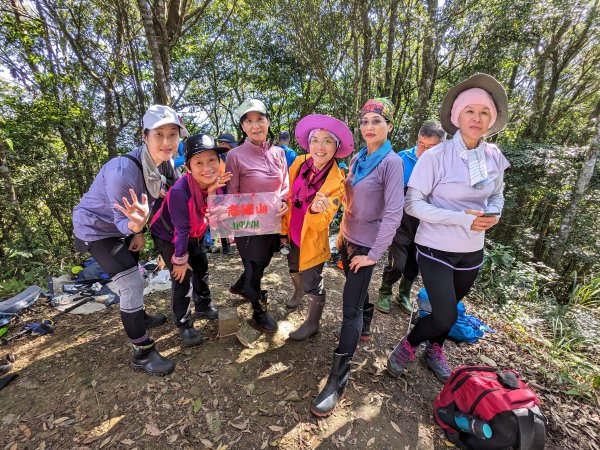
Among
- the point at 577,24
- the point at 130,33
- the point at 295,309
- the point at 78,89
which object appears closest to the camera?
the point at 295,309

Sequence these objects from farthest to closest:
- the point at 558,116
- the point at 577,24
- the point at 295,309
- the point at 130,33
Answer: the point at 558,116 → the point at 577,24 → the point at 130,33 → the point at 295,309

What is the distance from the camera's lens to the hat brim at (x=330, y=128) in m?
2.56

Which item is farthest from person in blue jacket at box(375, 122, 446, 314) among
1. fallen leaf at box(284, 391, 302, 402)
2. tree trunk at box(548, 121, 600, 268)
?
tree trunk at box(548, 121, 600, 268)

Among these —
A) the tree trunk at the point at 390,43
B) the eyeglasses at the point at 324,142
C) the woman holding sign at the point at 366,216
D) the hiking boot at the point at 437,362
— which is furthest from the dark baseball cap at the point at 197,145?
the tree trunk at the point at 390,43

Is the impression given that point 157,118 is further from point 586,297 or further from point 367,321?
point 586,297

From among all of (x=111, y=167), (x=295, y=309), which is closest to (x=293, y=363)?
(x=295, y=309)

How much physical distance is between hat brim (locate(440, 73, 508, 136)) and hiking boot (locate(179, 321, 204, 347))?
3.52 metres

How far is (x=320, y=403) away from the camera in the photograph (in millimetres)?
2508

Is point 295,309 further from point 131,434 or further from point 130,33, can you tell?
point 130,33

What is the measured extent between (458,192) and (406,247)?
1551 mm

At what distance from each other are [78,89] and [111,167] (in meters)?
9.22

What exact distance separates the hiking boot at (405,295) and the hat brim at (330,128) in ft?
8.08

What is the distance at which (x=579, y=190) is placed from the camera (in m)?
7.59

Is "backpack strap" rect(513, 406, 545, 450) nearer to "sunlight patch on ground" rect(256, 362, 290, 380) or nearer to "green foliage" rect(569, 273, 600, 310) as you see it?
"sunlight patch on ground" rect(256, 362, 290, 380)
